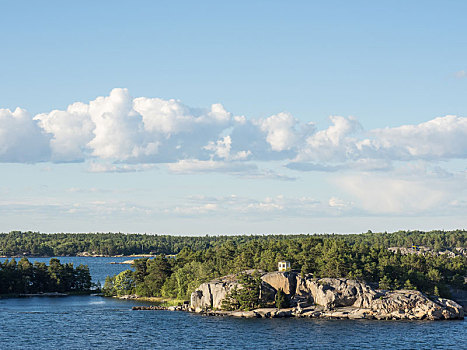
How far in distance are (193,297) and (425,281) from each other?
202ft

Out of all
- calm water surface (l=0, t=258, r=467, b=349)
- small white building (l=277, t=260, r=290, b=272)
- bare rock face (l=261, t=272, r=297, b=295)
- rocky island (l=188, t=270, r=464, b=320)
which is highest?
small white building (l=277, t=260, r=290, b=272)

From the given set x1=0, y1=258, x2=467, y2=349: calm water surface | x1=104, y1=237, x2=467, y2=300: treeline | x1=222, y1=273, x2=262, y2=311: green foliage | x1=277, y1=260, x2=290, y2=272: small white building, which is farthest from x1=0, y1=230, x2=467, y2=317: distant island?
x1=0, y1=258, x2=467, y2=349: calm water surface

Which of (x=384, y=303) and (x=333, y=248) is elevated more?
(x=333, y=248)

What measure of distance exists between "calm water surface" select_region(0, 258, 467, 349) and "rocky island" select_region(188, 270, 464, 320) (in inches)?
194

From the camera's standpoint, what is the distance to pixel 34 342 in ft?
388

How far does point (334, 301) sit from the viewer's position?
5856 inches

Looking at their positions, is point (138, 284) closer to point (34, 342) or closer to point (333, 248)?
point (333, 248)

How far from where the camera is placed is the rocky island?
145 meters

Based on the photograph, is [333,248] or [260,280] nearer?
[260,280]

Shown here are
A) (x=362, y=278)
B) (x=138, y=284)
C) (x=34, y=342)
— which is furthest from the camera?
(x=138, y=284)

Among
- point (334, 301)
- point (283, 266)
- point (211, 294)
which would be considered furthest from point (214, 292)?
point (334, 301)

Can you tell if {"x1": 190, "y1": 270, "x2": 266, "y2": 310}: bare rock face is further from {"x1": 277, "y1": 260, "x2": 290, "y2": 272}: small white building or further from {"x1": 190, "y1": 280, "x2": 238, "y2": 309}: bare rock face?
{"x1": 277, "y1": 260, "x2": 290, "y2": 272}: small white building

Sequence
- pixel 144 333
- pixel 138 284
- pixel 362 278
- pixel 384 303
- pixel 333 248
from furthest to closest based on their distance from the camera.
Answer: pixel 138 284 → pixel 333 248 → pixel 362 278 → pixel 384 303 → pixel 144 333

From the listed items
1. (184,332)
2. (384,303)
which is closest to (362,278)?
(384,303)
